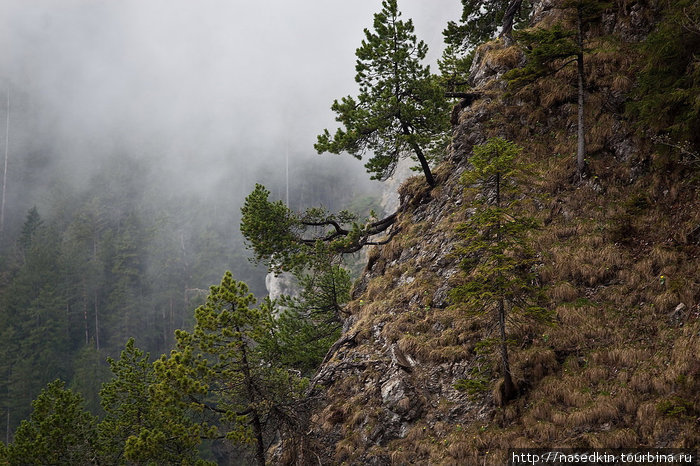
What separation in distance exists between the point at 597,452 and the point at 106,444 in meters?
18.1

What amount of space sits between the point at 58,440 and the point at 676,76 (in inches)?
959

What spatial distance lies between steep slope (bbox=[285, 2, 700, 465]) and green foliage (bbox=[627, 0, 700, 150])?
88 centimetres

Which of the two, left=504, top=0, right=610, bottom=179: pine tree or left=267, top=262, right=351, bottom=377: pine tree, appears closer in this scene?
left=504, top=0, right=610, bottom=179: pine tree

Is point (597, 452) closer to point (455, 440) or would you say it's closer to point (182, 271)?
point (455, 440)

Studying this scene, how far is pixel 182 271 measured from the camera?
106m

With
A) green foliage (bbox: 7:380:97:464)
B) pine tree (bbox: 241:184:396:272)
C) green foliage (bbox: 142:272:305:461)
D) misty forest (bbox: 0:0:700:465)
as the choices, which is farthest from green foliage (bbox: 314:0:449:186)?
green foliage (bbox: 7:380:97:464)

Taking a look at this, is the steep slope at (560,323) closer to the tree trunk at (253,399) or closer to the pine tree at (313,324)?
the tree trunk at (253,399)

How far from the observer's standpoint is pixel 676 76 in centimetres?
913

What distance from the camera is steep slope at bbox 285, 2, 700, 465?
7133 mm

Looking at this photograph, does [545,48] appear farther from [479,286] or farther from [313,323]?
Answer: [313,323]

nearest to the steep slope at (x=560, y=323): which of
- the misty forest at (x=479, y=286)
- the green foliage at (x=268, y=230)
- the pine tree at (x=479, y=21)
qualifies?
the misty forest at (x=479, y=286)

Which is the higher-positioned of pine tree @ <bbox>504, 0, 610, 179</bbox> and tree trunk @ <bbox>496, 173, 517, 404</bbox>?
pine tree @ <bbox>504, 0, 610, 179</bbox>

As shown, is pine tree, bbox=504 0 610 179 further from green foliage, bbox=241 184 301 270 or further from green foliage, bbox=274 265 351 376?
green foliage, bbox=274 265 351 376

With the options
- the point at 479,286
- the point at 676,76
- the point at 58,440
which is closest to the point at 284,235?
the point at 479,286
